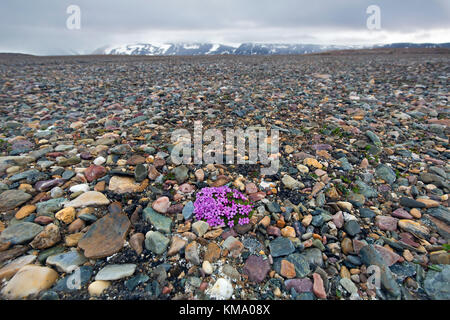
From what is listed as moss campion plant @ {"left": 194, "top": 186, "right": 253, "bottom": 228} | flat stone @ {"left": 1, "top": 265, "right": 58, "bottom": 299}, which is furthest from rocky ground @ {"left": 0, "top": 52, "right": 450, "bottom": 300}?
moss campion plant @ {"left": 194, "top": 186, "right": 253, "bottom": 228}

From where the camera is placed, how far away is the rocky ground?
285 cm

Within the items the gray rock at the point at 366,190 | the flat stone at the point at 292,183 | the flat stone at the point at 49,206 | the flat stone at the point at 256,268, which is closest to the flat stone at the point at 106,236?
the flat stone at the point at 49,206

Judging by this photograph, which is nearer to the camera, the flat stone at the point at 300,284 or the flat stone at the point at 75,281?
the flat stone at the point at 75,281

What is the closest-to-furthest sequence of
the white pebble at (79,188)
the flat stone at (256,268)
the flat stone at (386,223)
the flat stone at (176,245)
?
the flat stone at (256,268) < the flat stone at (176,245) < the flat stone at (386,223) < the white pebble at (79,188)

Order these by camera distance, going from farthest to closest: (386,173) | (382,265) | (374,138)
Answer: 1. (374,138)
2. (386,173)
3. (382,265)

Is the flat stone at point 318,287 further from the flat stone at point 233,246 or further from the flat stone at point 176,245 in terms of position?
the flat stone at point 176,245

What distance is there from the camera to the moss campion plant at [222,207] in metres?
3.75

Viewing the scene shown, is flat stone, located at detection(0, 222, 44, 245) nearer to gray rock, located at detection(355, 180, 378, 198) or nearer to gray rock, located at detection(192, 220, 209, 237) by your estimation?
gray rock, located at detection(192, 220, 209, 237)

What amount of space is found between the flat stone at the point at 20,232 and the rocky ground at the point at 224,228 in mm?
20

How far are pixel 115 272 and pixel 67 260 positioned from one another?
26.8 inches

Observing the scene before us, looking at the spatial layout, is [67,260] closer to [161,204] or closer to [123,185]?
[161,204]

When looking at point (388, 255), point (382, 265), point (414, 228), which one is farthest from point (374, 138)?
point (382, 265)

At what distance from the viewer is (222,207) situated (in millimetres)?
3869
